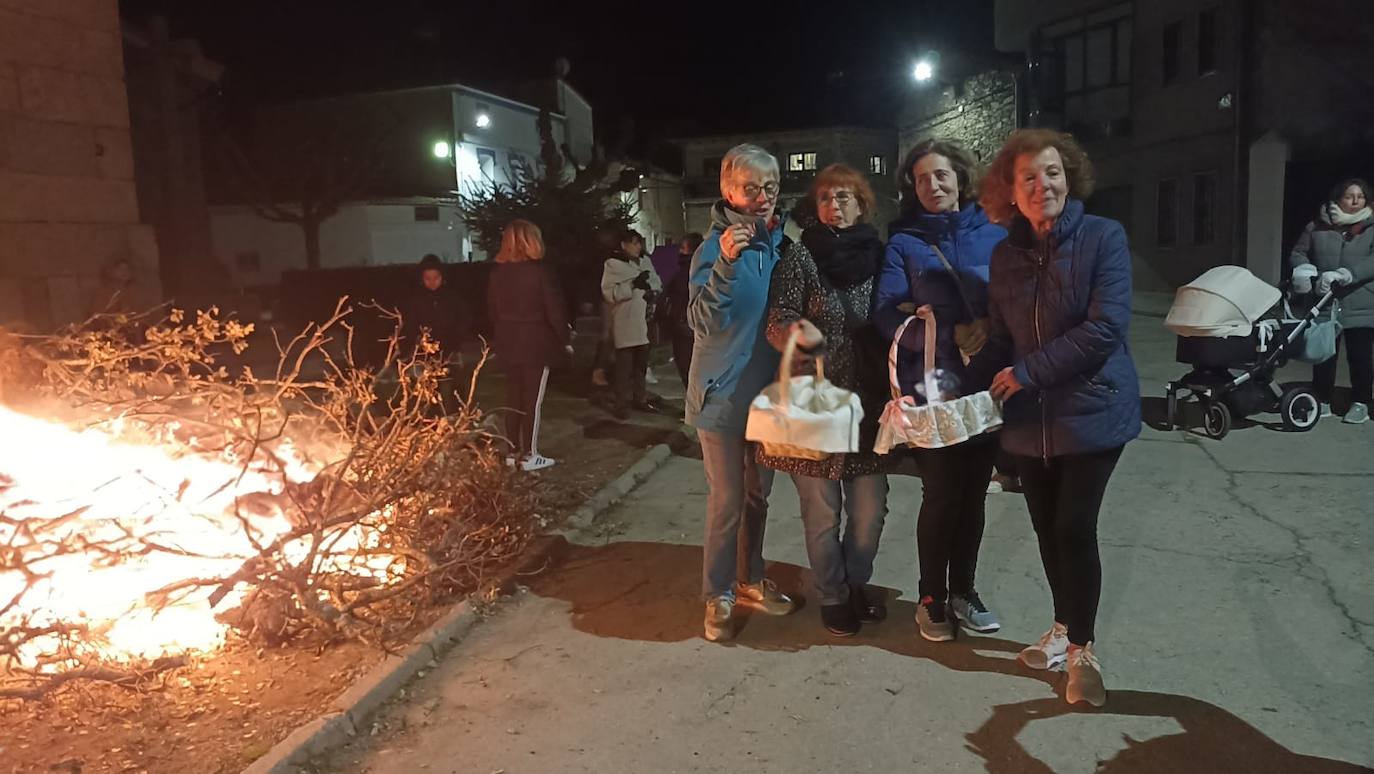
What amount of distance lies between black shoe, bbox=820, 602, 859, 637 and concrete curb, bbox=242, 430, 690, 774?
1.77 meters

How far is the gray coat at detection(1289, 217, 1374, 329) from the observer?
26.7 ft

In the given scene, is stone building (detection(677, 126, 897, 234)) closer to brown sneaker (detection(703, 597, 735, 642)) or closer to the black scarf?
the black scarf

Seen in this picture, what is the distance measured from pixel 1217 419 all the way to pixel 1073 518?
5.34m

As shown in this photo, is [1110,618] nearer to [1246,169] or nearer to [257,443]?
[257,443]

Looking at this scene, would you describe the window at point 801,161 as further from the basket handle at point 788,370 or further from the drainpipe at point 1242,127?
the basket handle at point 788,370

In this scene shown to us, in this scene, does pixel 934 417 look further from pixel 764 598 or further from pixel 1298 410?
pixel 1298 410

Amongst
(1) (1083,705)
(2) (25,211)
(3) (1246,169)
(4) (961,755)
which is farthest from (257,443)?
(3) (1246,169)

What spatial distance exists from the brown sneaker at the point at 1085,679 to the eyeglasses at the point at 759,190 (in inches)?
87.2

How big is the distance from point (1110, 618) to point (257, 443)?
4131 millimetres

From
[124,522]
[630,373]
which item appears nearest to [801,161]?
[630,373]

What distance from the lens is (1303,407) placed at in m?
8.20

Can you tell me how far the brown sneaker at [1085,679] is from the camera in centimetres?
372

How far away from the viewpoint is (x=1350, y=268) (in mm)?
8203

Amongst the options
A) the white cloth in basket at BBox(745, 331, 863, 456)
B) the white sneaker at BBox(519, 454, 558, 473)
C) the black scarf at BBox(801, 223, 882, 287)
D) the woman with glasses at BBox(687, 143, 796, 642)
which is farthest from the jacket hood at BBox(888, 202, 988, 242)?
the white sneaker at BBox(519, 454, 558, 473)
